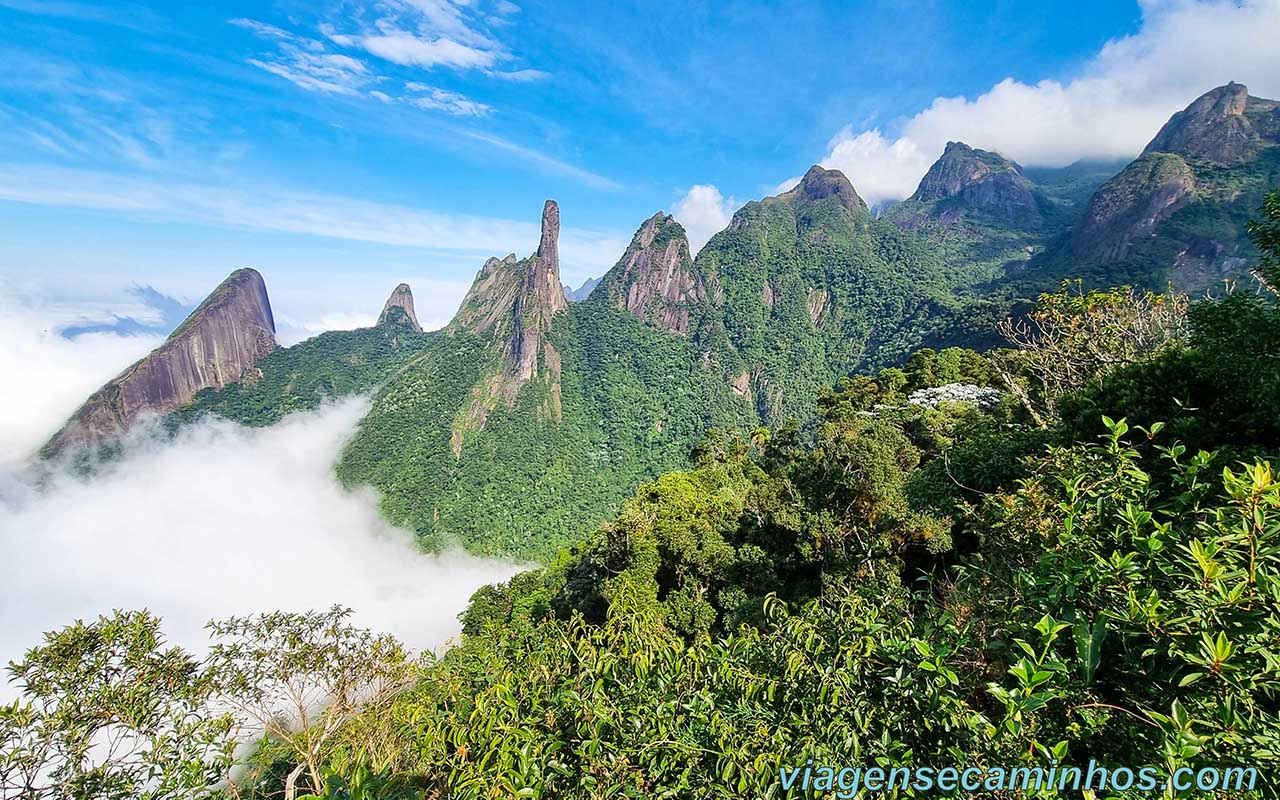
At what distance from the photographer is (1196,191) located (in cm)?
6019

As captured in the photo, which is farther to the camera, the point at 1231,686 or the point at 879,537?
the point at 879,537

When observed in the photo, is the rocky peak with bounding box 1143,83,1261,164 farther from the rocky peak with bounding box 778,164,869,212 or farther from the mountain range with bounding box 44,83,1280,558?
the rocky peak with bounding box 778,164,869,212

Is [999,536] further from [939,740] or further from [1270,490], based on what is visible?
[939,740]

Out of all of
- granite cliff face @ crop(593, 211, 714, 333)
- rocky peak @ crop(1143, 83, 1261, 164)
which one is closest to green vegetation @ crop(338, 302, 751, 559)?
granite cliff face @ crop(593, 211, 714, 333)

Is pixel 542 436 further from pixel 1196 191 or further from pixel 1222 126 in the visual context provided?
pixel 1222 126

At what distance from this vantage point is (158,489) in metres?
81.4

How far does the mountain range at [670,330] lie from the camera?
203ft

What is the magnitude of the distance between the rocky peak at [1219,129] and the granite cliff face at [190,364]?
151195 mm

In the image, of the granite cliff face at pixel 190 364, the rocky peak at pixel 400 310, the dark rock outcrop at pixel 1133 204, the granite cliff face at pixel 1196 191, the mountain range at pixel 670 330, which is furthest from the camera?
the rocky peak at pixel 400 310

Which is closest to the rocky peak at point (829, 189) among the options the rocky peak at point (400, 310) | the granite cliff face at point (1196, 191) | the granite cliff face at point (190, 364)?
the granite cliff face at point (1196, 191)

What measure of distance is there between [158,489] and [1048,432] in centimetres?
11235

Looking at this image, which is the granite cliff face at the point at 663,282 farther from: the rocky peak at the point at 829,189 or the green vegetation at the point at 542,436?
the rocky peak at the point at 829,189

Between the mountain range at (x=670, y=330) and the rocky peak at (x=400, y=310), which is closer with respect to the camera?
the mountain range at (x=670, y=330)

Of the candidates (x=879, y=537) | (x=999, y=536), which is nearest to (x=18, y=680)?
(x=999, y=536)
